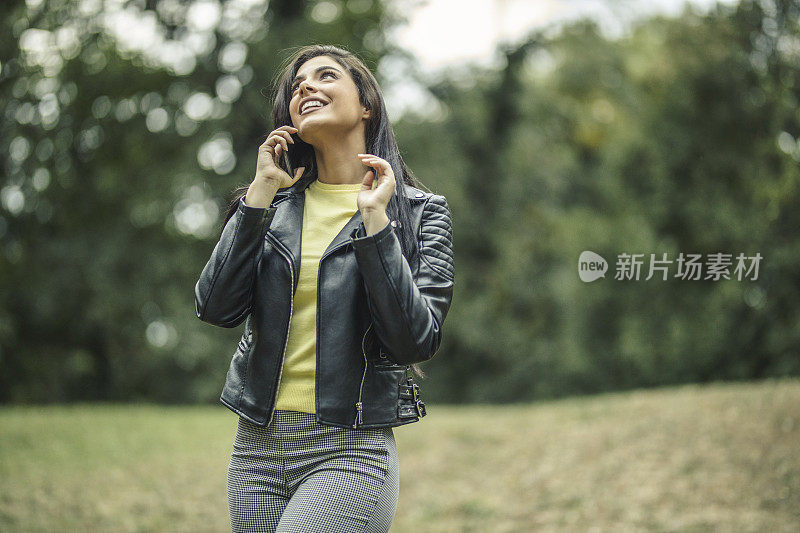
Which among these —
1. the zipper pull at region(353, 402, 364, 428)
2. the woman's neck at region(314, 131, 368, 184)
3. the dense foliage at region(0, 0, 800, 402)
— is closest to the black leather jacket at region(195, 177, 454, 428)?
the zipper pull at region(353, 402, 364, 428)

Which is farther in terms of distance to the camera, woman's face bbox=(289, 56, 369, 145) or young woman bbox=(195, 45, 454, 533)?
woman's face bbox=(289, 56, 369, 145)

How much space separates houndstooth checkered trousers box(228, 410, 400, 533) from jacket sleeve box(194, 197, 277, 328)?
303 millimetres

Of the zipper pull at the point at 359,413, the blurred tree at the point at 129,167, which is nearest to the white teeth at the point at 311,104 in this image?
the zipper pull at the point at 359,413

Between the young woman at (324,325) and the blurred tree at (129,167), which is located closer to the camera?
the young woman at (324,325)

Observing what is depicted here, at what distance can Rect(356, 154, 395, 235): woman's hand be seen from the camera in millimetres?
1936

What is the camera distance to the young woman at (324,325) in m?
1.95

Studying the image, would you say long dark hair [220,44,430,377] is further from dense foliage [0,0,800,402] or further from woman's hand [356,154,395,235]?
dense foliage [0,0,800,402]

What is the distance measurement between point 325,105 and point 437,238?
0.48m

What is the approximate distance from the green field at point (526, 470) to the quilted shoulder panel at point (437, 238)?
4.82 m

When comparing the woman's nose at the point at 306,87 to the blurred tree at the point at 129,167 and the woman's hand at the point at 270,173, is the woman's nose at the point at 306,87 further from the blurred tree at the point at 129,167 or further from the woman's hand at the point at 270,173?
the blurred tree at the point at 129,167

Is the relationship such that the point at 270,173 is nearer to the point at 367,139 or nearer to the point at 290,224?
the point at 290,224

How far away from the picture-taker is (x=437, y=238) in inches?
84.2

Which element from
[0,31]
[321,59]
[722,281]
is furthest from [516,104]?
[321,59]

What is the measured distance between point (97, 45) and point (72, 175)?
2.32 meters
